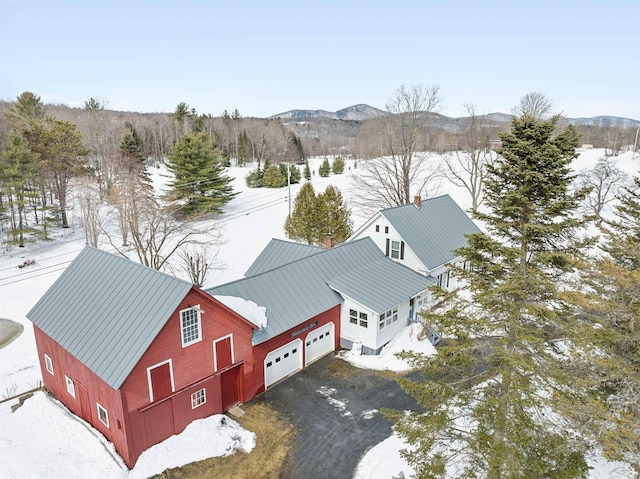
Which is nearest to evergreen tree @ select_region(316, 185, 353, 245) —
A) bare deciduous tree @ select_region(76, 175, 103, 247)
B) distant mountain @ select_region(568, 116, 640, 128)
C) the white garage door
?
the white garage door

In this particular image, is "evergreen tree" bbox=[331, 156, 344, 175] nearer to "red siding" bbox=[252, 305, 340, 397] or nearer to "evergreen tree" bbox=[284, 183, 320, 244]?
"evergreen tree" bbox=[284, 183, 320, 244]

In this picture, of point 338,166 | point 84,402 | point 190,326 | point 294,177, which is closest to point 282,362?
point 190,326

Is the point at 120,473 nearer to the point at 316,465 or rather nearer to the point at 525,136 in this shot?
the point at 316,465

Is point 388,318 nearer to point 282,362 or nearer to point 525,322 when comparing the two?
point 282,362

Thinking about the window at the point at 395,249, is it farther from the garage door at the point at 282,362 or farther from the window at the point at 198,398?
the window at the point at 198,398

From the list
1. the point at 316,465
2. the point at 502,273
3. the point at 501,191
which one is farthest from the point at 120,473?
the point at 501,191

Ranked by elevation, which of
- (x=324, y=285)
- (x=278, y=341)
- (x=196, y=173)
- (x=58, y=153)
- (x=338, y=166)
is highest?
(x=58, y=153)
